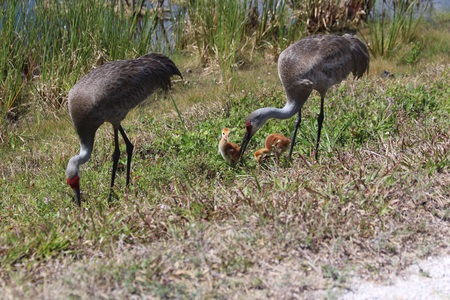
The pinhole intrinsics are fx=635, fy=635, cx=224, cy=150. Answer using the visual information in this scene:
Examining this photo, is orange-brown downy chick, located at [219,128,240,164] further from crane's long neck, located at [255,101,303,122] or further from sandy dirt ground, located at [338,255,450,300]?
sandy dirt ground, located at [338,255,450,300]

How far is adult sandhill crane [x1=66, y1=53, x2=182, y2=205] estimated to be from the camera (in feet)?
17.0

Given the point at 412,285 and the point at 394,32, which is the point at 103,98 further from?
the point at 394,32

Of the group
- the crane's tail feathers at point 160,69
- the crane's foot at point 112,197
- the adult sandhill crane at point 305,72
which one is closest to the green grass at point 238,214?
the crane's foot at point 112,197

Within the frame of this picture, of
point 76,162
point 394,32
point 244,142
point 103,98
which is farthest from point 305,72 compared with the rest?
point 394,32

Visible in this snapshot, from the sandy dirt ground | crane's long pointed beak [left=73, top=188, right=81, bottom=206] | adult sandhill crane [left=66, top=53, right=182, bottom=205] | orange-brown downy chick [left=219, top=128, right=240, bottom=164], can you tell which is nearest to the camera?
the sandy dirt ground

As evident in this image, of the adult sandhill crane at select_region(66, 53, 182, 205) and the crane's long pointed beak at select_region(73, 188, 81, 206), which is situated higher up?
the adult sandhill crane at select_region(66, 53, 182, 205)

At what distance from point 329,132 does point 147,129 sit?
207 centimetres

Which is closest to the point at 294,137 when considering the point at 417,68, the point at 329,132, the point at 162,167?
the point at 329,132

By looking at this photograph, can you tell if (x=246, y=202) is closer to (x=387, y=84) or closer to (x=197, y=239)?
(x=197, y=239)

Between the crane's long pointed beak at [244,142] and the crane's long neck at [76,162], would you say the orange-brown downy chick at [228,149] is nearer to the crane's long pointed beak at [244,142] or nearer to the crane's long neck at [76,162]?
the crane's long pointed beak at [244,142]

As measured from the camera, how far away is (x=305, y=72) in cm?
553

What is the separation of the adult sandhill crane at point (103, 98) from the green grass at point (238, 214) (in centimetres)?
32

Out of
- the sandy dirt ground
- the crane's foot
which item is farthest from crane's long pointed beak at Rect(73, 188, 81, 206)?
the sandy dirt ground

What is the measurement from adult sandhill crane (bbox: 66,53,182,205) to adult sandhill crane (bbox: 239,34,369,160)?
103 centimetres
